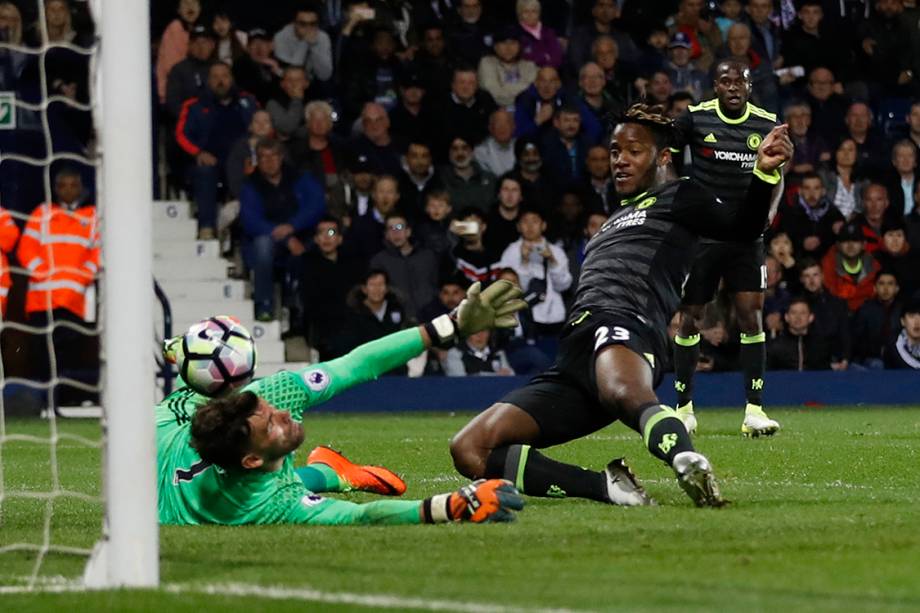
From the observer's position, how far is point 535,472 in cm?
811

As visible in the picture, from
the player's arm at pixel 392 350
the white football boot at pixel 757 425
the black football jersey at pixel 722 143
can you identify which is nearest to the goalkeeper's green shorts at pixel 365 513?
the player's arm at pixel 392 350

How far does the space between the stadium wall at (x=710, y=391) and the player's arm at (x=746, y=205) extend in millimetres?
8489

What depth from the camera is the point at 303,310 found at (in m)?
17.5

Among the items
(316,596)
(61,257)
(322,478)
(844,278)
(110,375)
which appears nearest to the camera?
(316,596)

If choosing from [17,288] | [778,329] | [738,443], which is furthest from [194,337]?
[778,329]

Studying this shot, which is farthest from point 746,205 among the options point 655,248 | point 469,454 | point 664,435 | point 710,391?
point 710,391

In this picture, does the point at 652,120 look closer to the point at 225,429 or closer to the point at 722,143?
the point at 225,429

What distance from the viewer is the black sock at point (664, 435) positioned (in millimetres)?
7301

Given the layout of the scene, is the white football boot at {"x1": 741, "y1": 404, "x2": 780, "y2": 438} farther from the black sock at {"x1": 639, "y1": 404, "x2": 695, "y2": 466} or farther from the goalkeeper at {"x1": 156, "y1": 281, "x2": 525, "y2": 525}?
the goalkeeper at {"x1": 156, "y1": 281, "x2": 525, "y2": 525}

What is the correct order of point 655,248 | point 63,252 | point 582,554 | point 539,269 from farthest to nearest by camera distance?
Result: 1. point 539,269
2. point 63,252
3. point 655,248
4. point 582,554

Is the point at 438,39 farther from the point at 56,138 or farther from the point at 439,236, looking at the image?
the point at 56,138

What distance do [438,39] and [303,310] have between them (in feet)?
11.7

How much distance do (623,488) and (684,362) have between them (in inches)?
193

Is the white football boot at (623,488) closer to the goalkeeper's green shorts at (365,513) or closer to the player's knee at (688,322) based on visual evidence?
the goalkeeper's green shorts at (365,513)
